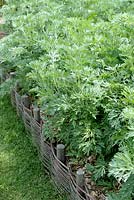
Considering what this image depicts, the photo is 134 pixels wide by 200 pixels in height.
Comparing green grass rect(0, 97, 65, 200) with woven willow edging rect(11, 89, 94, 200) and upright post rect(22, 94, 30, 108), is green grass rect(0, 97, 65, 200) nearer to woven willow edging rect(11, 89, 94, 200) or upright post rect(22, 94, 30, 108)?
woven willow edging rect(11, 89, 94, 200)

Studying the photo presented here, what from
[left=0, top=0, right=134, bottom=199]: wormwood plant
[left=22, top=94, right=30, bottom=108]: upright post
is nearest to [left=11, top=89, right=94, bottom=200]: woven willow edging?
[left=22, top=94, right=30, bottom=108]: upright post

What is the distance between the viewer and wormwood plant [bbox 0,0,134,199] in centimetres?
221

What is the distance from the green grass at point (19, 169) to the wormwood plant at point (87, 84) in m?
0.52

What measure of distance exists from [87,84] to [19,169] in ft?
4.75

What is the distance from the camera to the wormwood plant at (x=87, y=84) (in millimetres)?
2215

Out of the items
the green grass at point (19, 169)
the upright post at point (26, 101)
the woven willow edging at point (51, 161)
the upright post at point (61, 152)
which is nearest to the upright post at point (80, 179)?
the woven willow edging at point (51, 161)

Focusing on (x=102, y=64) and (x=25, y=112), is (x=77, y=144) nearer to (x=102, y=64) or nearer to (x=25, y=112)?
(x=102, y=64)

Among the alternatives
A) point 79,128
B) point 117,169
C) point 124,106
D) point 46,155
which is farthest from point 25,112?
point 117,169

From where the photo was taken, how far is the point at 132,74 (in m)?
2.46

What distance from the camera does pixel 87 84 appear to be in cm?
237

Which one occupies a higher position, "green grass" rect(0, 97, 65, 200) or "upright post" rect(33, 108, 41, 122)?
"upright post" rect(33, 108, 41, 122)

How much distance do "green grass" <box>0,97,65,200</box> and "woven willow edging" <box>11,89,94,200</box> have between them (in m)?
0.10

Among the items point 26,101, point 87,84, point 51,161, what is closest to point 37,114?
point 26,101

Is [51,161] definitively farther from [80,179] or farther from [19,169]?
[80,179]
